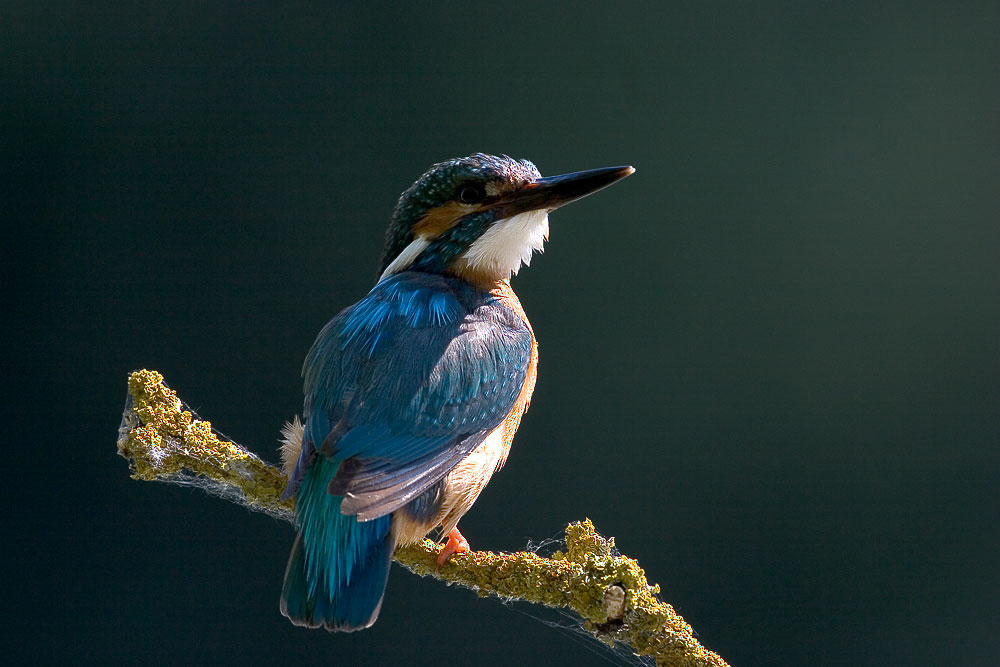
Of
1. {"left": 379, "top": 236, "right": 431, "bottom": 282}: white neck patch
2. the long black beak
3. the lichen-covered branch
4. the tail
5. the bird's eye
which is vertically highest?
the long black beak

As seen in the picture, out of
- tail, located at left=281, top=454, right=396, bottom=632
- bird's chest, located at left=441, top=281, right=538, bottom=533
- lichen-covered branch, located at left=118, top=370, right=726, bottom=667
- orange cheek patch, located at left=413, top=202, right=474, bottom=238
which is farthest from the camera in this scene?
orange cheek patch, located at left=413, top=202, right=474, bottom=238

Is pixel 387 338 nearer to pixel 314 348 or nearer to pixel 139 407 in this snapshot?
pixel 314 348

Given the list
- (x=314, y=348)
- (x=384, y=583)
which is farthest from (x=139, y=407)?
(x=384, y=583)

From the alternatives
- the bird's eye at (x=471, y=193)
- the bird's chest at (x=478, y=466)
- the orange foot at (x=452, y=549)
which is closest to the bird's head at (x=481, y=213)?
the bird's eye at (x=471, y=193)

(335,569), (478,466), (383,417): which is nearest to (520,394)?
(478,466)

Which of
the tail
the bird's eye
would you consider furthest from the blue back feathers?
the bird's eye

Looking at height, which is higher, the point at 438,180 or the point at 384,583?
the point at 438,180

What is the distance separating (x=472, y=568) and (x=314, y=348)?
44cm

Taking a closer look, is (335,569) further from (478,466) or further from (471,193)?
(471,193)

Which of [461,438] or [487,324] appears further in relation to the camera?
[487,324]

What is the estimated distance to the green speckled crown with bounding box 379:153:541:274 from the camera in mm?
1404

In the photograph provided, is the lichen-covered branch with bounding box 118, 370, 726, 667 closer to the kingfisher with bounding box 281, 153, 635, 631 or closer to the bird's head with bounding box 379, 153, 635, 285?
the kingfisher with bounding box 281, 153, 635, 631

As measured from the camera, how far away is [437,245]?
1.47m

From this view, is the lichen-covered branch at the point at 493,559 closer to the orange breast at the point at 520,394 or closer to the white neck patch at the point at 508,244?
the orange breast at the point at 520,394
